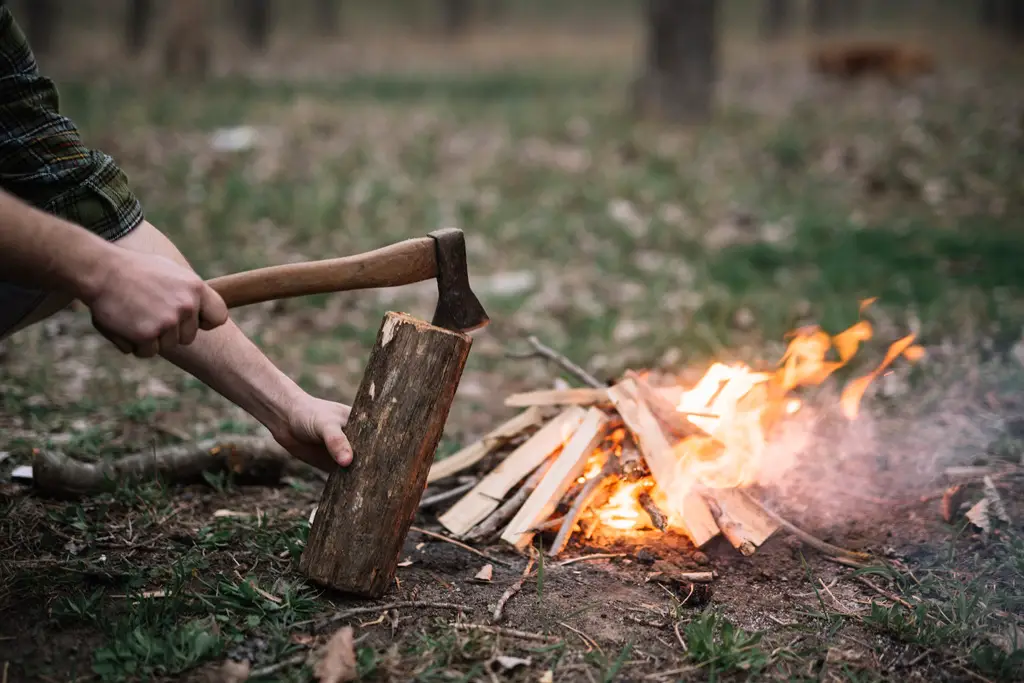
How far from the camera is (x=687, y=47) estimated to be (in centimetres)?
995

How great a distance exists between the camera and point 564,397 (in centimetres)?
324

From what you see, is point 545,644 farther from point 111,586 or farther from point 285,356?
point 285,356

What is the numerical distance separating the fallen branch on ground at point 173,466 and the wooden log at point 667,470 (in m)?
1.33

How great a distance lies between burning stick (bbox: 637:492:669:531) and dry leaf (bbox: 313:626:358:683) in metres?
1.12

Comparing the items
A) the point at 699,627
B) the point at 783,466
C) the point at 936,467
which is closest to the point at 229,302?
the point at 699,627

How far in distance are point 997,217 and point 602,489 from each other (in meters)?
6.23

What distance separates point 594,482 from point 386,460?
32.8 inches

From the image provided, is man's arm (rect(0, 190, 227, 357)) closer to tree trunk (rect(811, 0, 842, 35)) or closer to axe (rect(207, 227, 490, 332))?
axe (rect(207, 227, 490, 332))

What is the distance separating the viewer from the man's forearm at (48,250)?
190 cm

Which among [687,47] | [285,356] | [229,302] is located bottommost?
[285,356]

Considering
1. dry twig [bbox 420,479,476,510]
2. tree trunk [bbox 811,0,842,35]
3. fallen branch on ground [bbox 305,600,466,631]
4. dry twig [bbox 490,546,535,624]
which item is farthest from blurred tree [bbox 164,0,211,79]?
tree trunk [bbox 811,0,842,35]

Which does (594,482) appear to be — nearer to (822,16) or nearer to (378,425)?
(378,425)

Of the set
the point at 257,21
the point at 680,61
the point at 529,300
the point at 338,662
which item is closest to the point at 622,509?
the point at 338,662

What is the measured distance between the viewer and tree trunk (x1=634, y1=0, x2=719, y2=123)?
991 centimetres
